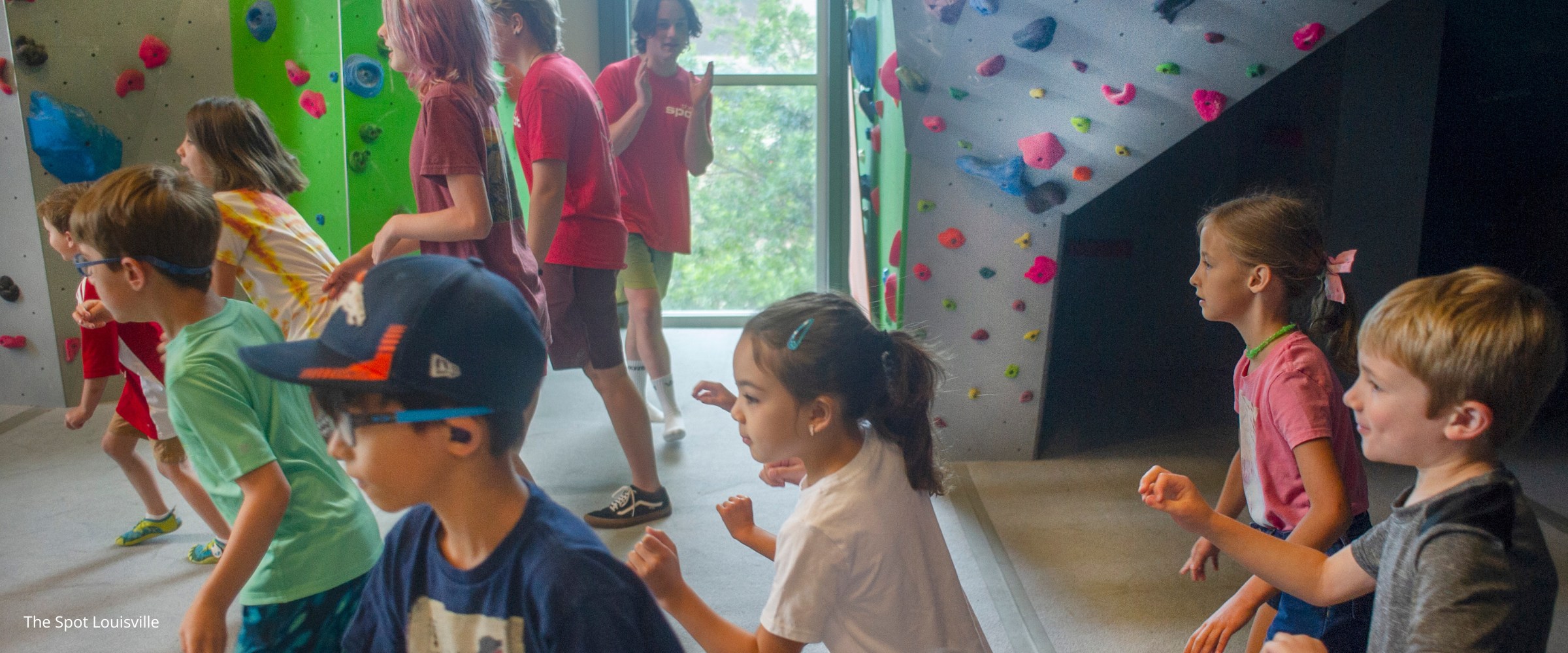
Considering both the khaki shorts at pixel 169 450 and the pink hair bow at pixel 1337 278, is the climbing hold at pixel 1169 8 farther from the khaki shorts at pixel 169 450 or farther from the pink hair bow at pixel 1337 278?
the khaki shorts at pixel 169 450

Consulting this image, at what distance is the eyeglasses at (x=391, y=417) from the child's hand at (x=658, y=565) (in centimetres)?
28

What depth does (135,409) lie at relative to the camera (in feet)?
7.79

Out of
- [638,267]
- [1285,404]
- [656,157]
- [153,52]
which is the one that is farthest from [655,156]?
[1285,404]

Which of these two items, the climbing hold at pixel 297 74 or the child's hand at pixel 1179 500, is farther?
the climbing hold at pixel 297 74

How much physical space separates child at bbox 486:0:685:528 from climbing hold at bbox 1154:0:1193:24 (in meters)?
1.42

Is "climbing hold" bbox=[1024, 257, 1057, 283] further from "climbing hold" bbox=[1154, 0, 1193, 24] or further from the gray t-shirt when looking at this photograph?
the gray t-shirt

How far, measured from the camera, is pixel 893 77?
9.97ft

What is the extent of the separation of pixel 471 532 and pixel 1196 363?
3866 mm

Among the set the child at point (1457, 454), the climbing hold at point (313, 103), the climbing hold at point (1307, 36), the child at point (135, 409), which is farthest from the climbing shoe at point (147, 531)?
the climbing hold at point (1307, 36)

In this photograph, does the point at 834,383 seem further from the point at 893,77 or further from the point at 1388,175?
the point at 1388,175

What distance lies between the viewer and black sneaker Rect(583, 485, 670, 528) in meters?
2.77

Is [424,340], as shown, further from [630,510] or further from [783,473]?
[630,510]

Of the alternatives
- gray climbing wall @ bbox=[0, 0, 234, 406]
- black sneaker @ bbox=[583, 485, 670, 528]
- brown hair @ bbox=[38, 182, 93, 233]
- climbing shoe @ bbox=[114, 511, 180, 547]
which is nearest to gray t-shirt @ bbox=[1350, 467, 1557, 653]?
black sneaker @ bbox=[583, 485, 670, 528]

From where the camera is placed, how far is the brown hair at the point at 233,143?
2.15 m
